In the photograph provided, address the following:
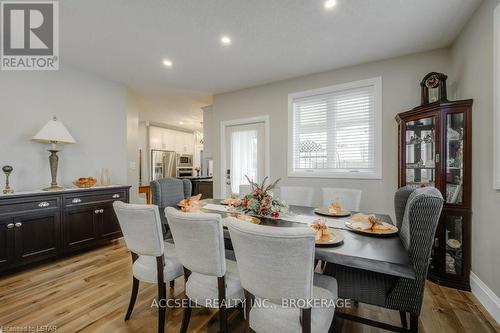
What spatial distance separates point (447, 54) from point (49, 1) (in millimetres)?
4279

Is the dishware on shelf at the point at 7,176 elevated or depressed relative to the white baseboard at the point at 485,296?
elevated

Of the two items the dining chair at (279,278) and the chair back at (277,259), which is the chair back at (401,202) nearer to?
the dining chair at (279,278)

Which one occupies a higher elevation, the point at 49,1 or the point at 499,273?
the point at 49,1

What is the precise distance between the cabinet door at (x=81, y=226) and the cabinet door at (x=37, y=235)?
0.10 metres

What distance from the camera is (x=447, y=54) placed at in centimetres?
278

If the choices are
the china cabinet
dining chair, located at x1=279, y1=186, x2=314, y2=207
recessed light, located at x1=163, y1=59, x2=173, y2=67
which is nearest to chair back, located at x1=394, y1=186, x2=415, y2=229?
the china cabinet

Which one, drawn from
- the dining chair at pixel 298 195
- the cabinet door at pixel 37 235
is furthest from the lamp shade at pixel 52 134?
the dining chair at pixel 298 195

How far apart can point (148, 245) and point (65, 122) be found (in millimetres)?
2899

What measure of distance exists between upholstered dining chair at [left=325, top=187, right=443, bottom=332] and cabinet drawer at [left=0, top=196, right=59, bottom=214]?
3.35m

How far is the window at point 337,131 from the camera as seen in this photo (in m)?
3.19

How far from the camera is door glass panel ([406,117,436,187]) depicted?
8.23 ft

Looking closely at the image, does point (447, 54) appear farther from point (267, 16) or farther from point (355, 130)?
point (267, 16)

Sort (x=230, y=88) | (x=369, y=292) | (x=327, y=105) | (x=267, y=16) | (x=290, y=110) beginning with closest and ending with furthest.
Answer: (x=369, y=292) → (x=267, y=16) → (x=327, y=105) → (x=290, y=110) → (x=230, y=88)

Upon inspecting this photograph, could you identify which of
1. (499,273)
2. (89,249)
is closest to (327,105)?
(499,273)
